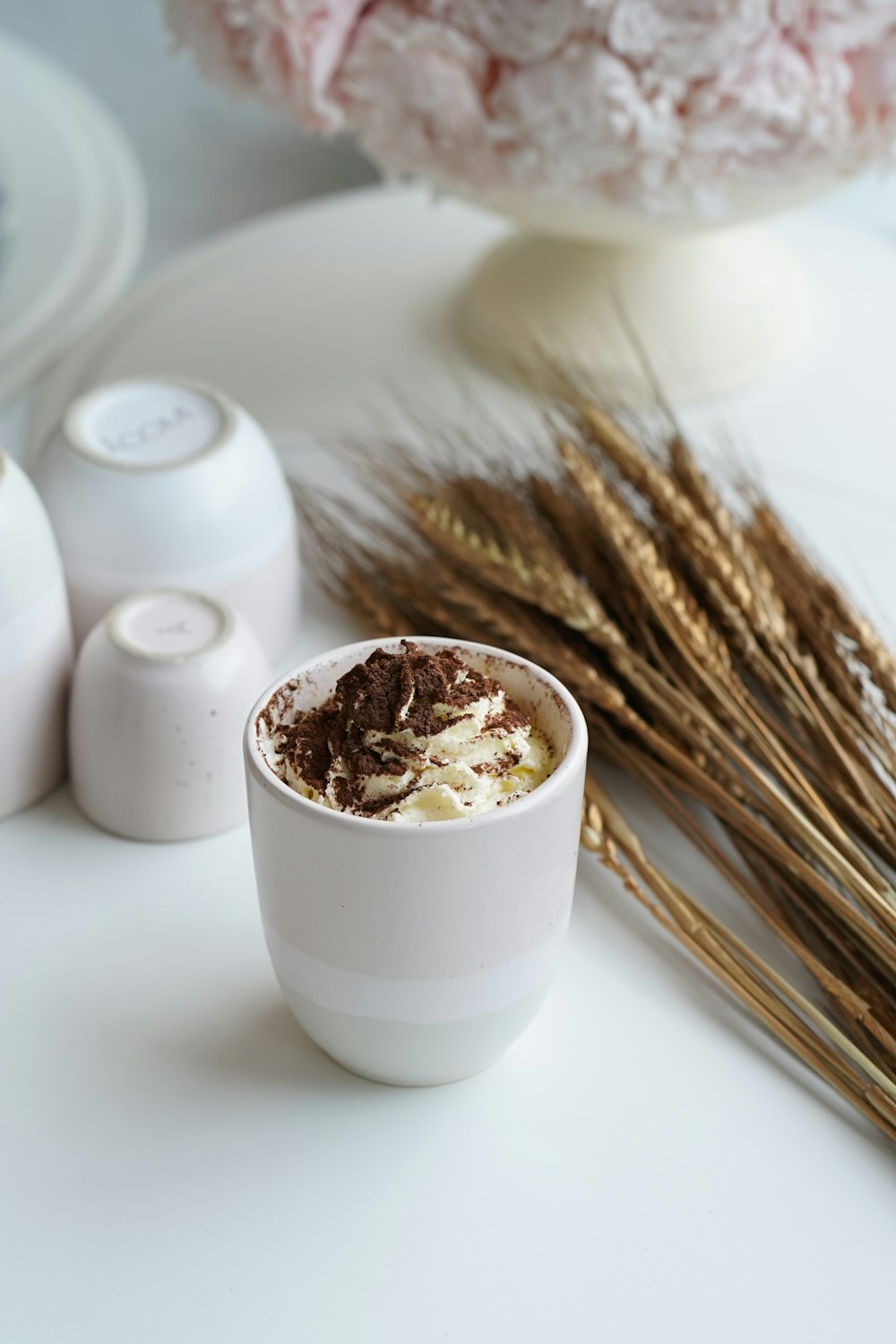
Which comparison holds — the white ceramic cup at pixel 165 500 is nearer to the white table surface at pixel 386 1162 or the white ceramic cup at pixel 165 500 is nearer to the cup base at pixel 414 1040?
the white table surface at pixel 386 1162

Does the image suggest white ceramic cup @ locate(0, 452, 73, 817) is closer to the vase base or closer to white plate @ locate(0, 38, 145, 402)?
the vase base

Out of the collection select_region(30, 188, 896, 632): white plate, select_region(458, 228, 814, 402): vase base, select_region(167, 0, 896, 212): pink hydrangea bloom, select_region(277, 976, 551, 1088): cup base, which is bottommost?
select_region(277, 976, 551, 1088): cup base

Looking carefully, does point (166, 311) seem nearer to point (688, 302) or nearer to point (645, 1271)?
point (688, 302)

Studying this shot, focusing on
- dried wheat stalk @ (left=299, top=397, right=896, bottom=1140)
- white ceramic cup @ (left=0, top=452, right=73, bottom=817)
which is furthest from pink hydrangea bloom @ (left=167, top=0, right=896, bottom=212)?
white ceramic cup @ (left=0, top=452, right=73, bottom=817)

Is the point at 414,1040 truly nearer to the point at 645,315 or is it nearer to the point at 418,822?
the point at 418,822

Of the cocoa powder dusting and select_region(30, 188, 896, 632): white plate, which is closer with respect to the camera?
the cocoa powder dusting

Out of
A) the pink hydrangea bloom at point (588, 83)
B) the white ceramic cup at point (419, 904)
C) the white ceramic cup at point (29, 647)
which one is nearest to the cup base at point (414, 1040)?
the white ceramic cup at point (419, 904)
